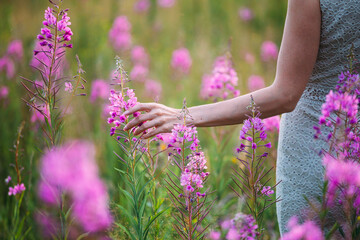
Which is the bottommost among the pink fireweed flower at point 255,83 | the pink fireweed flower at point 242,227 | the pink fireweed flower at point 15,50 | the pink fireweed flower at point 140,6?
the pink fireweed flower at point 242,227

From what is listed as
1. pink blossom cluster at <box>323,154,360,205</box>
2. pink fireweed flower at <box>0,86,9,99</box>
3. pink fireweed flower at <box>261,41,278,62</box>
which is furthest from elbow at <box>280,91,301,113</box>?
pink fireweed flower at <box>261,41,278,62</box>

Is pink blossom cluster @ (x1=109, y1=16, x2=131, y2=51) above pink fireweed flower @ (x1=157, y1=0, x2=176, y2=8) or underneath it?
underneath

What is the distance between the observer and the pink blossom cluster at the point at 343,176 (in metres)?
1.20

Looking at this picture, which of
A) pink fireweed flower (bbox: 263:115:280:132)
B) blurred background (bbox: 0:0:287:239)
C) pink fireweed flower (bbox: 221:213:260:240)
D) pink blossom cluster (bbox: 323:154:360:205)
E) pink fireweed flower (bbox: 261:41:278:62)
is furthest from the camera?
pink fireweed flower (bbox: 261:41:278:62)

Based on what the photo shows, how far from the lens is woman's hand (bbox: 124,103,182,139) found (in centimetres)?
165

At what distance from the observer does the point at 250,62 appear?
18.9 feet

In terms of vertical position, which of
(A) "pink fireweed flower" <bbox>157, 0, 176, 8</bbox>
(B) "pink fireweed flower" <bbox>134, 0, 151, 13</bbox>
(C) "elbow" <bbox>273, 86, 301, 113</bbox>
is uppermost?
(A) "pink fireweed flower" <bbox>157, 0, 176, 8</bbox>

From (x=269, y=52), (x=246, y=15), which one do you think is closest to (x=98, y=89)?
(x=269, y=52)

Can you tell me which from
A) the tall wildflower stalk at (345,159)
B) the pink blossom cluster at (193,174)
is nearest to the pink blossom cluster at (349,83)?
the tall wildflower stalk at (345,159)

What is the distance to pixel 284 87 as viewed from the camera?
1.59m

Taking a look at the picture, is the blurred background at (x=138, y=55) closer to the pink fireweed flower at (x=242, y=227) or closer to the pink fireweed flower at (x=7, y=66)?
the pink fireweed flower at (x=7, y=66)

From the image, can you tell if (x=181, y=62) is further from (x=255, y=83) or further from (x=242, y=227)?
(x=242, y=227)

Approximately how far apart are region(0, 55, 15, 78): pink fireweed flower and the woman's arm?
10.3 ft

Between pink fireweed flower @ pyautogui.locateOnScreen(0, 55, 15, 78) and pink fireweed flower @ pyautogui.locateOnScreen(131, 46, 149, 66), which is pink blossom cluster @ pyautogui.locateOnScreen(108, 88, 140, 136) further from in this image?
pink fireweed flower @ pyautogui.locateOnScreen(131, 46, 149, 66)
